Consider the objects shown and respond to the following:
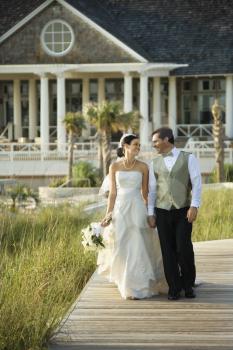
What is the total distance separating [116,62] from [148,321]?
98.3 ft

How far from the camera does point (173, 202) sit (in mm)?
10008

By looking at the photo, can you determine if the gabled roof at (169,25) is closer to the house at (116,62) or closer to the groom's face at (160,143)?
the house at (116,62)

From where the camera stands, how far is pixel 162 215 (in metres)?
10.1

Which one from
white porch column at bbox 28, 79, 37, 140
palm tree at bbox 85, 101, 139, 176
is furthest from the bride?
white porch column at bbox 28, 79, 37, 140

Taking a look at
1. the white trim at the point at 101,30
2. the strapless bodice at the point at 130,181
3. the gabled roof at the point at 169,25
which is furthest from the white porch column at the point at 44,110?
the strapless bodice at the point at 130,181

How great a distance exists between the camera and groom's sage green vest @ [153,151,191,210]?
10.0 meters

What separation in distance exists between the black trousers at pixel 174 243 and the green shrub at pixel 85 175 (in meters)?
20.4

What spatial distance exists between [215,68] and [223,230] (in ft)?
80.1

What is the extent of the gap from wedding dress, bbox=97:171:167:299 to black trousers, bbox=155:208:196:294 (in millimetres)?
238

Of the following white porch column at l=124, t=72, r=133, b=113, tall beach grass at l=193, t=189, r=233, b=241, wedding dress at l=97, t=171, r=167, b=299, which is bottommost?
tall beach grass at l=193, t=189, r=233, b=241

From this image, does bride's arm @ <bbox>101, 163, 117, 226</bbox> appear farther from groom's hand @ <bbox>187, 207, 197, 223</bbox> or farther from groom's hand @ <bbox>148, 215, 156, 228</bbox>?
groom's hand @ <bbox>187, 207, 197, 223</bbox>

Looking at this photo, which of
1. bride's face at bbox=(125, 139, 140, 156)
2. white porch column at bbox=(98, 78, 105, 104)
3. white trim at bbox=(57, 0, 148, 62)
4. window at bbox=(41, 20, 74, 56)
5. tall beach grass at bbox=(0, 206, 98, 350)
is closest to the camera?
tall beach grass at bbox=(0, 206, 98, 350)

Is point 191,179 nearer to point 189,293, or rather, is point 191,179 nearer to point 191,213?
point 191,213

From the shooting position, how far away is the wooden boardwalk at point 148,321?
8.30m
